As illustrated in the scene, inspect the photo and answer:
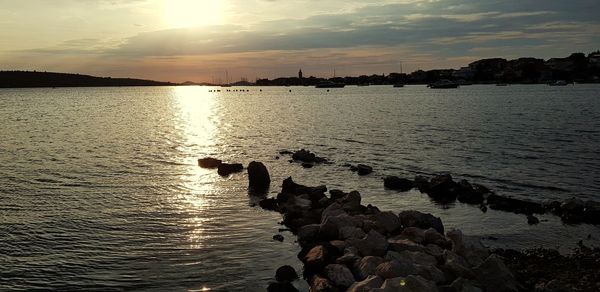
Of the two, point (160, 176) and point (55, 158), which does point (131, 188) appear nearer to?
point (160, 176)

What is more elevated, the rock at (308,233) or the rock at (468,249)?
the rock at (468,249)

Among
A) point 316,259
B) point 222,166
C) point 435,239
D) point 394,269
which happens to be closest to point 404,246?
point 435,239

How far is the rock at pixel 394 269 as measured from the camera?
1390 centimetres

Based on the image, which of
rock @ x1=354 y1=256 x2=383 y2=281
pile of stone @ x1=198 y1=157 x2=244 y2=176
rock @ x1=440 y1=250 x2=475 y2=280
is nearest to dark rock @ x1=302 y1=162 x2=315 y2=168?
pile of stone @ x1=198 y1=157 x2=244 y2=176

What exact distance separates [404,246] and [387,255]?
64.4 inches

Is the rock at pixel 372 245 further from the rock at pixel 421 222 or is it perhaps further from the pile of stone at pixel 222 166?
the pile of stone at pixel 222 166

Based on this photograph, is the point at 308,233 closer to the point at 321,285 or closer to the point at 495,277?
the point at 321,285

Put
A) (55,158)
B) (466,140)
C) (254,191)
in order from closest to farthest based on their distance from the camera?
(254,191)
(55,158)
(466,140)

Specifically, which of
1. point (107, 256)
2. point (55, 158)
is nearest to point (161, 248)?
point (107, 256)

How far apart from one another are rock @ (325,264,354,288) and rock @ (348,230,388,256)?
177cm

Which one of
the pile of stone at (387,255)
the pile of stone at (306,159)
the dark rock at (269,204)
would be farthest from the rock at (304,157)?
the pile of stone at (387,255)

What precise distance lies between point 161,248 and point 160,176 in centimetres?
1696

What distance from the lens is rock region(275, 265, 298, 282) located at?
16109mm

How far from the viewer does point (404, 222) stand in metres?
20.7
